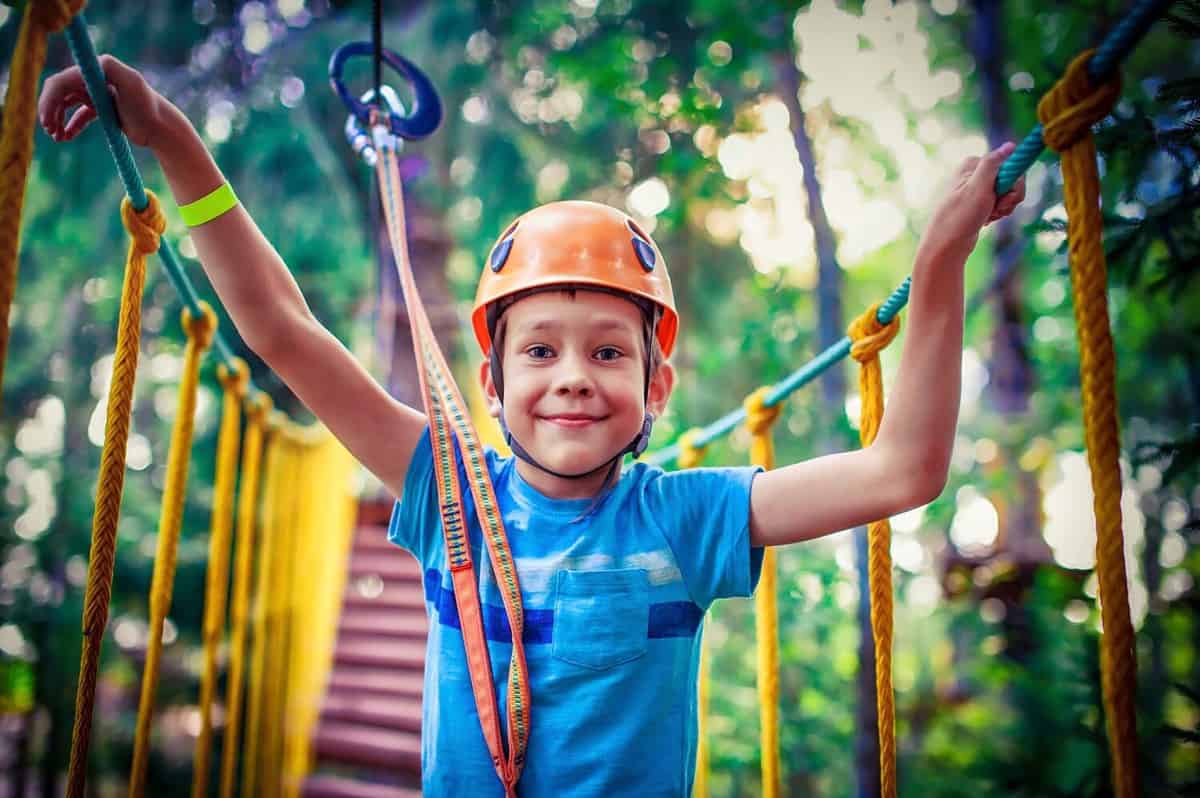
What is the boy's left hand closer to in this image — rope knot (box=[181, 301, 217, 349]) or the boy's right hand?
the boy's right hand

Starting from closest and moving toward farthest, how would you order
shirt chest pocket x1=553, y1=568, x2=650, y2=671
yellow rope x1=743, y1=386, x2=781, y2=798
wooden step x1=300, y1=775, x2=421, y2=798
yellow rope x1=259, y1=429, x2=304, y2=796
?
1. shirt chest pocket x1=553, y1=568, x2=650, y2=671
2. yellow rope x1=743, y1=386, x2=781, y2=798
3. yellow rope x1=259, y1=429, x2=304, y2=796
4. wooden step x1=300, y1=775, x2=421, y2=798

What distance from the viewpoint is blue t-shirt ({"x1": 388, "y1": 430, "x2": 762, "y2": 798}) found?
0.94 m

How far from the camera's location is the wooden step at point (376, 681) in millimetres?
3643

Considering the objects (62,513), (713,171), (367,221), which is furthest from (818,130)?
(62,513)

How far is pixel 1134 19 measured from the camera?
56cm

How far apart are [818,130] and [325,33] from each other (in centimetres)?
289

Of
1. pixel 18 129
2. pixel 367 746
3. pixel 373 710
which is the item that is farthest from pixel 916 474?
pixel 373 710

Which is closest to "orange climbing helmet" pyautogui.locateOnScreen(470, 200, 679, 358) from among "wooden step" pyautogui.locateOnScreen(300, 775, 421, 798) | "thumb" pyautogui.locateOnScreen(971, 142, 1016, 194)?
"thumb" pyautogui.locateOnScreen(971, 142, 1016, 194)

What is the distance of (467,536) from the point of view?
998mm

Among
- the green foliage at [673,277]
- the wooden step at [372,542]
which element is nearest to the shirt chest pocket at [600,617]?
the green foliage at [673,277]

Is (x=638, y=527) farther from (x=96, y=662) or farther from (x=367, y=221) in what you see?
(x=367, y=221)

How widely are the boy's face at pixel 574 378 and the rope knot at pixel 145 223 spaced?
51cm

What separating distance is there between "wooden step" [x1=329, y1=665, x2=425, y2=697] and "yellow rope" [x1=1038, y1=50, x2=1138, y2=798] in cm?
347

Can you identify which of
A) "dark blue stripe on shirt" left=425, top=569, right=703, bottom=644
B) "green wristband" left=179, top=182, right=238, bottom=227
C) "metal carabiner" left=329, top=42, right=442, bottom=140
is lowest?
"dark blue stripe on shirt" left=425, top=569, right=703, bottom=644
